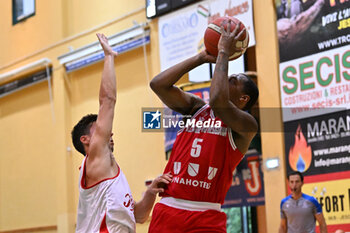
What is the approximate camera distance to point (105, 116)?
16.0 feet

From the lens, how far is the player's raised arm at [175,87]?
16.0 ft

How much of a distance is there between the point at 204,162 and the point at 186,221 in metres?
0.47

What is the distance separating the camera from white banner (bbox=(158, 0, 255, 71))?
42.2ft

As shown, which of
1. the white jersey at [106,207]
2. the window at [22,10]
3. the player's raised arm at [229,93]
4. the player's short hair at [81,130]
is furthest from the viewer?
the window at [22,10]

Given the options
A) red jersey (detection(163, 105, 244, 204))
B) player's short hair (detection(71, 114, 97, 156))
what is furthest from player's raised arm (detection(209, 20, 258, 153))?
player's short hair (detection(71, 114, 97, 156))

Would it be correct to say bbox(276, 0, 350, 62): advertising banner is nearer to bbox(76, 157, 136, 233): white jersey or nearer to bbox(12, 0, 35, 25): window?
bbox(76, 157, 136, 233): white jersey

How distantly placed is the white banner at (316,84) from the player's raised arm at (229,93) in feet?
20.7

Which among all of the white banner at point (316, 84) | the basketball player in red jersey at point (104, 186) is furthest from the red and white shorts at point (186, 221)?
the white banner at point (316, 84)

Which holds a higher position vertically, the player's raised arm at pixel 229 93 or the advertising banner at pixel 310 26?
the advertising banner at pixel 310 26

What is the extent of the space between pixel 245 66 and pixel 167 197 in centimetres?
822

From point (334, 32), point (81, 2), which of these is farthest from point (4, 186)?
point (334, 32)

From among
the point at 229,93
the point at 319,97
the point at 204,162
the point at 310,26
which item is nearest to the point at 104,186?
the point at 204,162

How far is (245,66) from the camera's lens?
12.7 m

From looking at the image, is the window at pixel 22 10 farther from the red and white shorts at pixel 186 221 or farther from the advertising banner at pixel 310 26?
the red and white shorts at pixel 186 221
